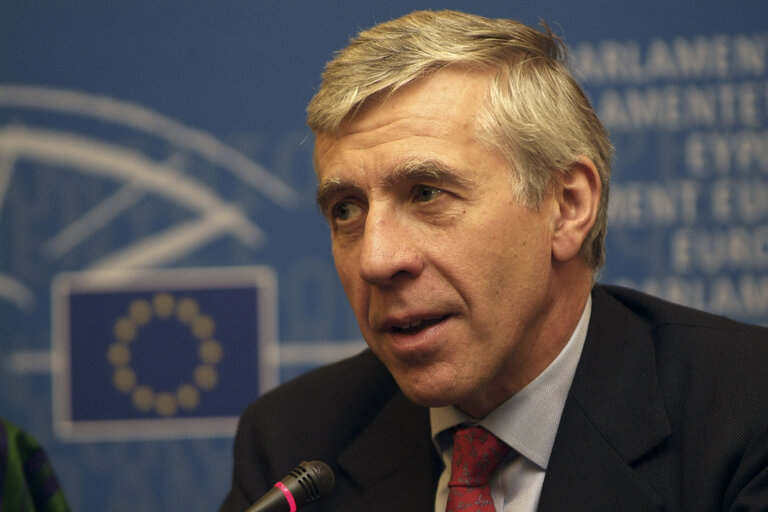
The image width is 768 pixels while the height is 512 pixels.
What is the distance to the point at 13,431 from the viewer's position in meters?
1.50

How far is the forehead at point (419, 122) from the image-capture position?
147cm

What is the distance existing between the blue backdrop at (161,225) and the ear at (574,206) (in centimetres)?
72

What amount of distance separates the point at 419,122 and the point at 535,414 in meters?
0.58

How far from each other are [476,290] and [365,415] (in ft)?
1.74

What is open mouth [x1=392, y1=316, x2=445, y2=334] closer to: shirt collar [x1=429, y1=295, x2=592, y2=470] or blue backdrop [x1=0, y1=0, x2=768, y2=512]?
shirt collar [x1=429, y1=295, x2=592, y2=470]

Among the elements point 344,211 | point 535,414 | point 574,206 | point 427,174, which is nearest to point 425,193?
point 427,174

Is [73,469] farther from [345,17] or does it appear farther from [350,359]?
[345,17]

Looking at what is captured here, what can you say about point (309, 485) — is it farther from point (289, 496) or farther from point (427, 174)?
point (427, 174)

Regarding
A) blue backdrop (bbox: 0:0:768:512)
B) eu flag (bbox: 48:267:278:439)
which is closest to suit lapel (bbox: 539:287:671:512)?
blue backdrop (bbox: 0:0:768:512)

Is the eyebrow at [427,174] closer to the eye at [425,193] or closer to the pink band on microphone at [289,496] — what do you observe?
the eye at [425,193]

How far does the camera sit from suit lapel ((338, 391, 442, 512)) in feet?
5.41

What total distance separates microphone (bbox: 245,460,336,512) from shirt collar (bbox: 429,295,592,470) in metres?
0.39

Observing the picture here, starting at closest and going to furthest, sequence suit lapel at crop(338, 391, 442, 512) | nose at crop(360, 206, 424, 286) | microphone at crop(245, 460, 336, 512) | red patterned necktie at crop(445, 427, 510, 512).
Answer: microphone at crop(245, 460, 336, 512)
nose at crop(360, 206, 424, 286)
red patterned necktie at crop(445, 427, 510, 512)
suit lapel at crop(338, 391, 442, 512)

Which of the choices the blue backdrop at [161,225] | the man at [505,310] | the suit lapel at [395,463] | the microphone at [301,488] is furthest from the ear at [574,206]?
the blue backdrop at [161,225]
